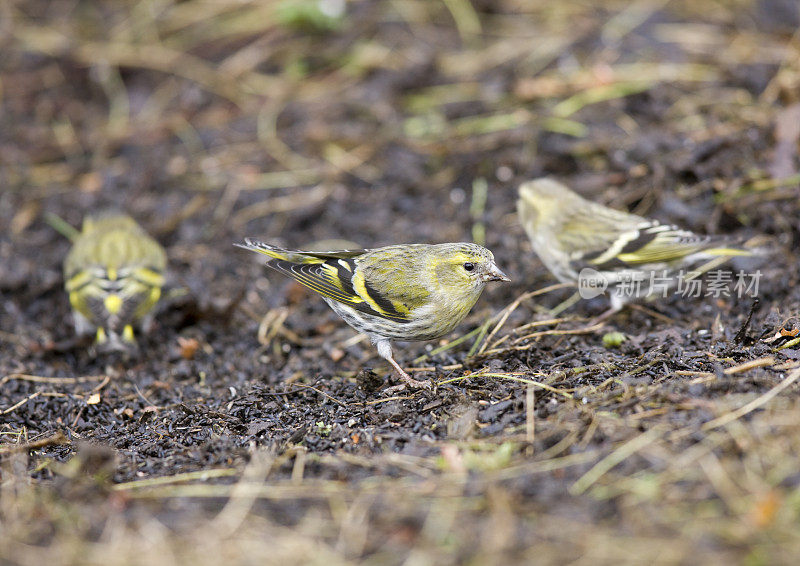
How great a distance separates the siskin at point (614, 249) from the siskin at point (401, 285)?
3.03 feet

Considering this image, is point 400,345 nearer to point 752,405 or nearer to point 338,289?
point 338,289

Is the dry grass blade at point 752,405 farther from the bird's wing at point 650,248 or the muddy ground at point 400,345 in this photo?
the bird's wing at point 650,248

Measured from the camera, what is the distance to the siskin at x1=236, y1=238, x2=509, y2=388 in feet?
15.6

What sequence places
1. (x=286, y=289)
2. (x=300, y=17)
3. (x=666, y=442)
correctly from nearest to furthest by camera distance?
(x=666, y=442)
(x=286, y=289)
(x=300, y=17)

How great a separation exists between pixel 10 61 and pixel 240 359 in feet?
16.8

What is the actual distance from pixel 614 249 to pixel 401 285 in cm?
152

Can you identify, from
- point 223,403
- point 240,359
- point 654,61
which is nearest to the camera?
point 223,403

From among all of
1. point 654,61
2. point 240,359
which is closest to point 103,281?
point 240,359

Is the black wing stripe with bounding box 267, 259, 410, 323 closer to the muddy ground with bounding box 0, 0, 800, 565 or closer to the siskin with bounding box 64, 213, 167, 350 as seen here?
the muddy ground with bounding box 0, 0, 800, 565

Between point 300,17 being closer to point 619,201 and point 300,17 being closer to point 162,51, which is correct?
point 162,51

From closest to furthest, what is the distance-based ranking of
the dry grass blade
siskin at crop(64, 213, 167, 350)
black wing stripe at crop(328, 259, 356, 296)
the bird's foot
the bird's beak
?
the dry grass blade, the bird's foot, the bird's beak, black wing stripe at crop(328, 259, 356, 296), siskin at crop(64, 213, 167, 350)

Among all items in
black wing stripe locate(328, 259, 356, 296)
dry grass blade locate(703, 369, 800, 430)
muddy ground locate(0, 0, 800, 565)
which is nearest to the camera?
muddy ground locate(0, 0, 800, 565)

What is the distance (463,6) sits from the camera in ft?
28.4

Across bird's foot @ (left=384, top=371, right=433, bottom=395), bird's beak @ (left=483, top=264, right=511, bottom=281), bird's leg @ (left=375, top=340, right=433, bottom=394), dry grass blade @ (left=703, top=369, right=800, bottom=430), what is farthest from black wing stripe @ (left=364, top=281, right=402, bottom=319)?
dry grass blade @ (left=703, top=369, right=800, bottom=430)
